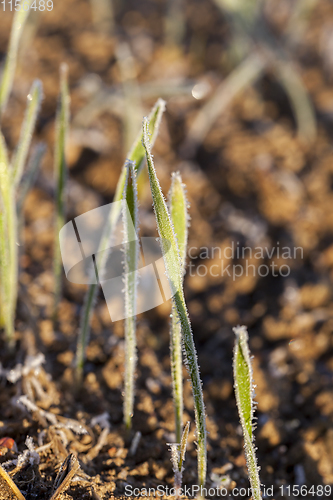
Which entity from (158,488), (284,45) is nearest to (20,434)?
(158,488)

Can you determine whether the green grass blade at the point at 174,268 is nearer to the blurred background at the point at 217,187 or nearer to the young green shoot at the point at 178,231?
the young green shoot at the point at 178,231

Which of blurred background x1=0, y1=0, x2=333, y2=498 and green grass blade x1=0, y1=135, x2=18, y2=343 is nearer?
green grass blade x1=0, y1=135, x2=18, y2=343

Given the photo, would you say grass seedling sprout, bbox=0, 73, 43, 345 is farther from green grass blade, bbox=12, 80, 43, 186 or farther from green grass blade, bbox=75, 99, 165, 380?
green grass blade, bbox=75, 99, 165, 380

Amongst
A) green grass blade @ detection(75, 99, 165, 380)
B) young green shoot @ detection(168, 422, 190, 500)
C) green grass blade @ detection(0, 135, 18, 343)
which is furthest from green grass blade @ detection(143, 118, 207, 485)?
green grass blade @ detection(0, 135, 18, 343)

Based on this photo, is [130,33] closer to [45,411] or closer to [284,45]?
[284,45]

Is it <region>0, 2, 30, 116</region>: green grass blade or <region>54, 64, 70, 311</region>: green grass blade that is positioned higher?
<region>0, 2, 30, 116</region>: green grass blade
